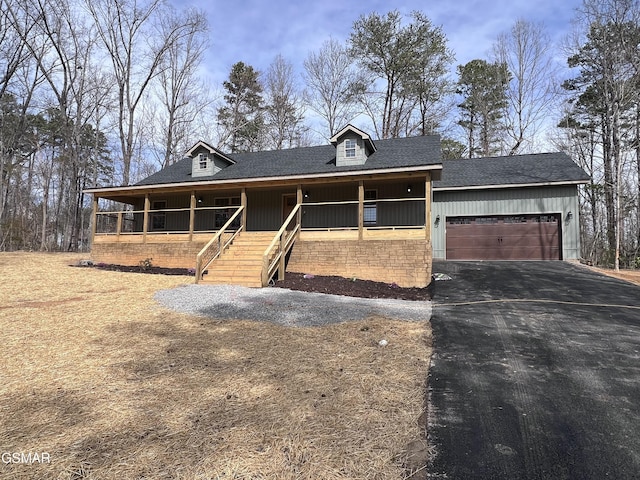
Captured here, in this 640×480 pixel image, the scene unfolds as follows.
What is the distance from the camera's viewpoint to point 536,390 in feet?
11.3

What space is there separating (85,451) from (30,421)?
2.59 ft

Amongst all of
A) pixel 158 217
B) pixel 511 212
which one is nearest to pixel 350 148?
pixel 511 212

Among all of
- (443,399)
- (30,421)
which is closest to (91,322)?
(30,421)

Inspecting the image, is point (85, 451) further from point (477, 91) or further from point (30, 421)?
point (477, 91)

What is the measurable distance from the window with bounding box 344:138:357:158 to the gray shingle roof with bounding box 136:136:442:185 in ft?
2.29

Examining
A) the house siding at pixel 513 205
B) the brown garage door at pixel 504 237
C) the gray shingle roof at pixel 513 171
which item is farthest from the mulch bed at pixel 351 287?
the gray shingle roof at pixel 513 171

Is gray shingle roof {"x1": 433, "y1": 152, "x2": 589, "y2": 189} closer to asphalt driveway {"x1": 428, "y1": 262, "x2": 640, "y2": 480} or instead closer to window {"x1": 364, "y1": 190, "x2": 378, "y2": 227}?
window {"x1": 364, "y1": 190, "x2": 378, "y2": 227}

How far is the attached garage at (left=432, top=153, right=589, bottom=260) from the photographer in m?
14.1

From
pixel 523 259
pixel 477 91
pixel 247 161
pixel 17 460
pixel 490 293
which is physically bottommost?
pixel 17 460

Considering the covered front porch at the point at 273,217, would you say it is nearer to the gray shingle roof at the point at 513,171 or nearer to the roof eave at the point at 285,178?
the roof eave at the point at 285,178

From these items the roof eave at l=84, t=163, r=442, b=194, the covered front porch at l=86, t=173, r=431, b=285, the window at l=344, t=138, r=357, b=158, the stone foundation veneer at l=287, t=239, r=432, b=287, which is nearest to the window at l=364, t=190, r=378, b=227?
the covered front porch at l=86, t=173, r=431, b=285

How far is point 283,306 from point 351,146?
887 cm

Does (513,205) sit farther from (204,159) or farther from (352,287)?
(204,159)

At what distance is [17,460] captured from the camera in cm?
233
